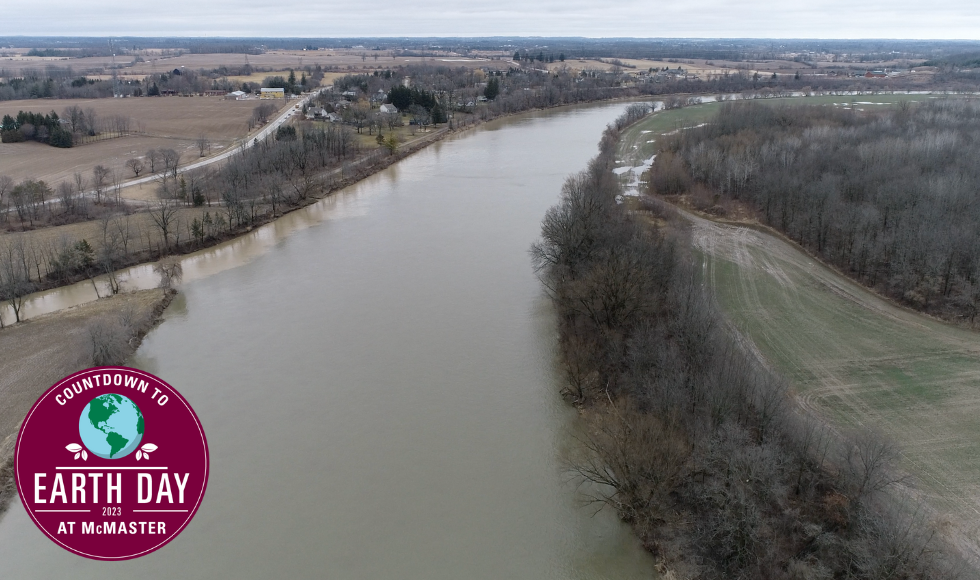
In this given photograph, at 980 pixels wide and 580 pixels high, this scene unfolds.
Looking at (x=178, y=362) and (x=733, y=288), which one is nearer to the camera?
(x=178, y=362)

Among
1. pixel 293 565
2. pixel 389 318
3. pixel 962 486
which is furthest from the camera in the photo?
pixel 389 318

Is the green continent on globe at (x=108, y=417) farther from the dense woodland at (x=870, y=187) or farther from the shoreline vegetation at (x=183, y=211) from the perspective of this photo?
the dense woodland at (x=870, y=187)

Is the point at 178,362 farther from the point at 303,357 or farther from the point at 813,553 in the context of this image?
the point at 813,553

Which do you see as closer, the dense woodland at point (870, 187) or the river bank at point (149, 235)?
the dense woodland at point (870, 187)

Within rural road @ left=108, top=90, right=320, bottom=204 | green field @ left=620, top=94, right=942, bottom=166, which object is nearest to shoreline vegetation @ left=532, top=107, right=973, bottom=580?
green field @ left=620, top=94, right=942, bottom=166

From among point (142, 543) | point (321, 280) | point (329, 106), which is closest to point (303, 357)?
point (321, 280)

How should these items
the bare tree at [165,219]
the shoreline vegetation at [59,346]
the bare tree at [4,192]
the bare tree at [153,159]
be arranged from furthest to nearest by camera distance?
the bare tree at [153,159], the bare tree at [4,192], the bare tree at [165,219], the shoreline vegetation at [59,346]

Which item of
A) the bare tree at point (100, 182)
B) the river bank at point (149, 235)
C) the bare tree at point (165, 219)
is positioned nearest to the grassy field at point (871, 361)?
the river bank at point (149, 235)

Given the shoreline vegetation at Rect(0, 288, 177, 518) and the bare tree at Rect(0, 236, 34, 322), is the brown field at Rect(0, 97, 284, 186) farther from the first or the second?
the shoreline vegetation at Rect(0, 288, 177, 518)
